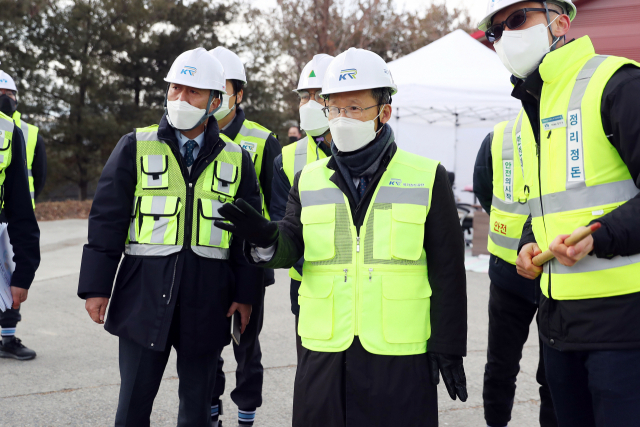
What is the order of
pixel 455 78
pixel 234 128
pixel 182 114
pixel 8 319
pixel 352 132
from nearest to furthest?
pixel 352 132
pixel 182 114
pixel 234 128
pixel 8 319
pixel 455 78

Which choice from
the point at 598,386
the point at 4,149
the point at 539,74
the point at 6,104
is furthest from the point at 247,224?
the point at 6,104

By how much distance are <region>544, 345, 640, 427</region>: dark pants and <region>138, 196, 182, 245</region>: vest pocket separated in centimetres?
175

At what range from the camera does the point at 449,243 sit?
2338mm

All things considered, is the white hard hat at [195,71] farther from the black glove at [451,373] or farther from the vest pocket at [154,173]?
the black glove at [451,373]

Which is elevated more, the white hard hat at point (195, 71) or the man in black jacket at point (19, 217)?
the white hard hat at point (195, 71)

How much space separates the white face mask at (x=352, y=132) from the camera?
248 centimetres

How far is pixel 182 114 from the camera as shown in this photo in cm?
303

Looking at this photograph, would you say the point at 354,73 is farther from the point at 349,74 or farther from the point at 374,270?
the point at 374,270

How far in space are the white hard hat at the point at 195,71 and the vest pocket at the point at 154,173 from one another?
1.43 ft

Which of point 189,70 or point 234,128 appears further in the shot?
point 234,128

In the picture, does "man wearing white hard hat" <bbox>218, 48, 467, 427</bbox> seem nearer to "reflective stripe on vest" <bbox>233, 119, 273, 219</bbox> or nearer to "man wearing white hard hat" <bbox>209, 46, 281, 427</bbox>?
"man wearing white hard hat" <bbox>209, 46, 281, 427</bbox>

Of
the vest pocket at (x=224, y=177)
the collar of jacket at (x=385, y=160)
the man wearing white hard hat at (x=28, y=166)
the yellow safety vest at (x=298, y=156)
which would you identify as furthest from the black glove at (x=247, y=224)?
the man wearing white hard hat at (x=28, y=166)

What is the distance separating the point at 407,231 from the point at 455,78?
1019cm

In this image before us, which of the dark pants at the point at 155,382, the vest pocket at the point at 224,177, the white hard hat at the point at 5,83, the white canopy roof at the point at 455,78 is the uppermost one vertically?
the white canopy roof at the point at 455,78
